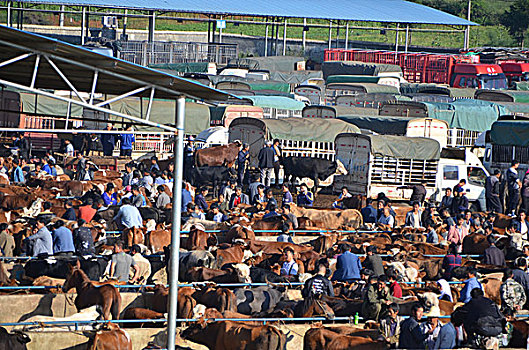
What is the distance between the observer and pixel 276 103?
3706 cm

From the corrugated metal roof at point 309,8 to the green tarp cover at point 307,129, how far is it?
938 inches

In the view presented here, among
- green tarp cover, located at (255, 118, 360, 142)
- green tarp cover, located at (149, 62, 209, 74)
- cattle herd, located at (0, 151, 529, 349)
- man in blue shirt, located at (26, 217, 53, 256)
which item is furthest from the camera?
A: green tarp cover, located at (149, 62, 209, 74)

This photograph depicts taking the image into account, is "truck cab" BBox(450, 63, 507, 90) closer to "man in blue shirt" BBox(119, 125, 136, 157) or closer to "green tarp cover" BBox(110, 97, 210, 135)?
"green tarp cover" BBox(110, 97, 210, 135)

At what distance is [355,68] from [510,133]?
27905mm

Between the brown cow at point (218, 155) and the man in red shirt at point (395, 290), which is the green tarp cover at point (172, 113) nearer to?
the brown cow at point (218, 155)

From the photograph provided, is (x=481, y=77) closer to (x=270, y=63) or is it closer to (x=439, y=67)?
(x=439, y=67)

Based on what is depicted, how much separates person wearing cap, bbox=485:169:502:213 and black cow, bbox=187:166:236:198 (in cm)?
766

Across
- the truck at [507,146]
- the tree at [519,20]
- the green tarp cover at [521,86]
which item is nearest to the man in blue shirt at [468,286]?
the truck at [507,146]

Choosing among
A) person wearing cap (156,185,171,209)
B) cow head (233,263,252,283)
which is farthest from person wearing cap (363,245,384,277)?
person wearing cap (156,185,171,209)

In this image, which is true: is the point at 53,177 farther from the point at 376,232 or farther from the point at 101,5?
the point at 101,5

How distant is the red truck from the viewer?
51.7 metres

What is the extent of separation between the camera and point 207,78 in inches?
1708

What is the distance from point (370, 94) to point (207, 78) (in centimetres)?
812

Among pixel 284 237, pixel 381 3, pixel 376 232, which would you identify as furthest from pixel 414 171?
pixel 381 3
